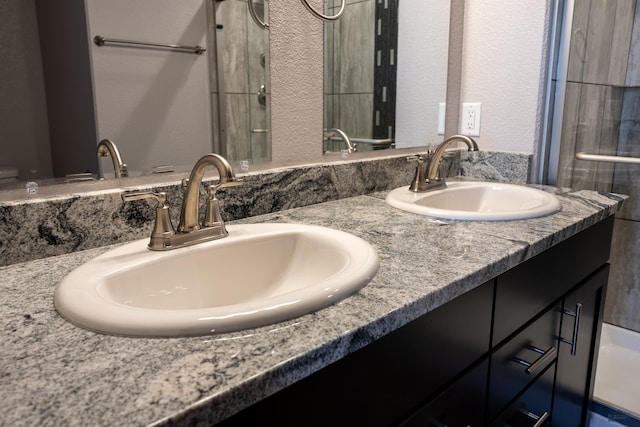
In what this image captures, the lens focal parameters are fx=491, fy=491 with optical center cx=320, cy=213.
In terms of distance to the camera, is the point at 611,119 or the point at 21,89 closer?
the point at 21,89

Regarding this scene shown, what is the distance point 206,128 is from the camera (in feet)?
3.24

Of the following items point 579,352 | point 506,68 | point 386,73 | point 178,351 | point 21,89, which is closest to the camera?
point 178,351

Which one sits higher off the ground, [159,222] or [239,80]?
[239,80]

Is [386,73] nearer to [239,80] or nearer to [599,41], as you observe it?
[239,80]

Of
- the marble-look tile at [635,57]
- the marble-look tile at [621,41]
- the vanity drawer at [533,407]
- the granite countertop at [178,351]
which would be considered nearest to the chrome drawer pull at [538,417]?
the vanity drawer at [533,407]

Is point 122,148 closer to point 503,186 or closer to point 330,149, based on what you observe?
point 330,149

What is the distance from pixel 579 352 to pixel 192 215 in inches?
41.7

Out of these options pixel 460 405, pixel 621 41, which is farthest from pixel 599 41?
pixel 460 405

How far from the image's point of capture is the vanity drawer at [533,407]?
3.19 feet

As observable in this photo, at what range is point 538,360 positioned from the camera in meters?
1.03

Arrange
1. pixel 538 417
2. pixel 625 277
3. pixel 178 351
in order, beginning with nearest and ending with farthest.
Result: pixel 178 351
pixel 538 417
pixel 625 277

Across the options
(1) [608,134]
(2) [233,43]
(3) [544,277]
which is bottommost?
(3) [544,277]

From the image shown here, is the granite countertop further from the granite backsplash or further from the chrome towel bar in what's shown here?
the chrome towel bar

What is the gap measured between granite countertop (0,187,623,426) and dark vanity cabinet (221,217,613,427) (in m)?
0.04
